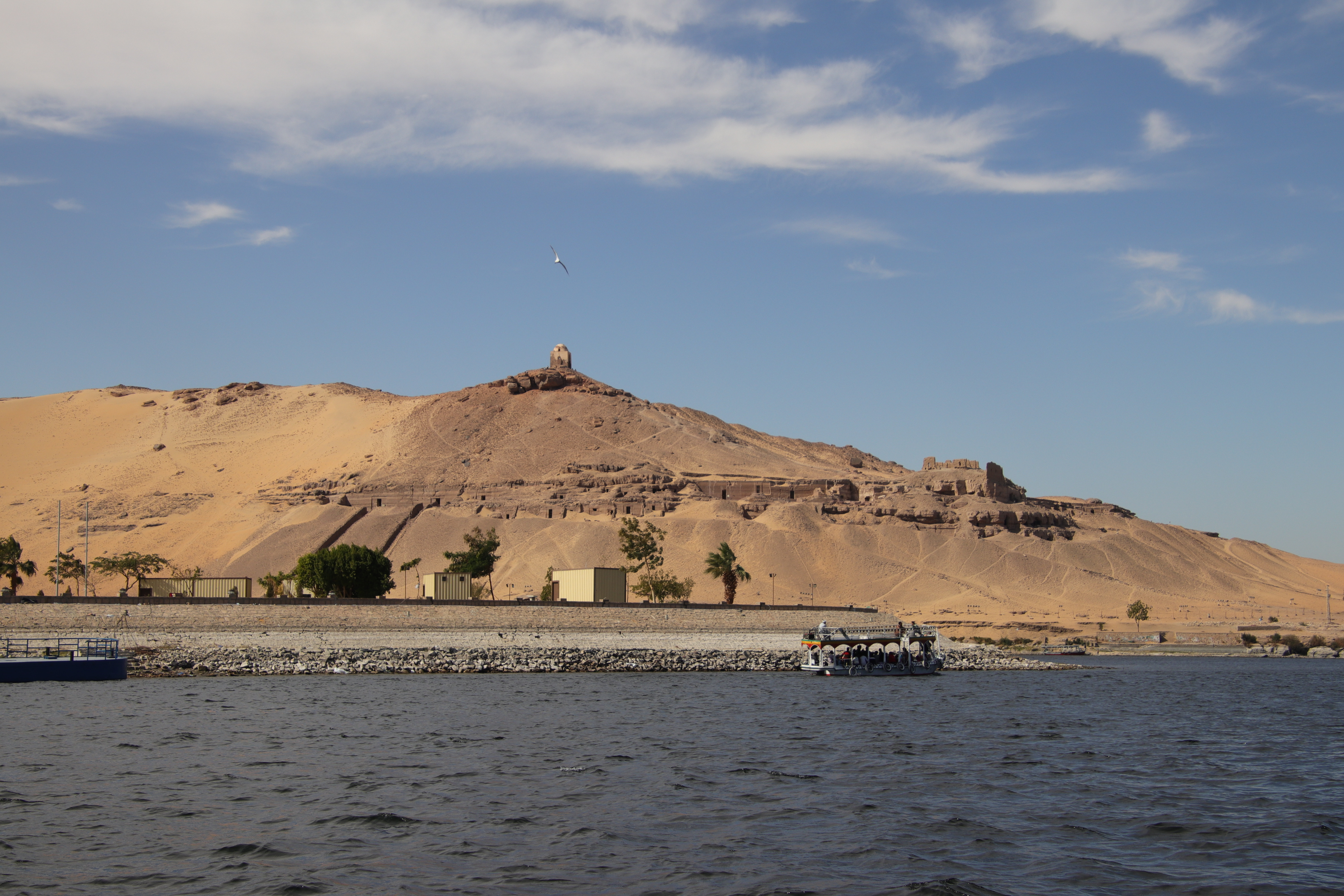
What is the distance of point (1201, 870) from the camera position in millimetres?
16266

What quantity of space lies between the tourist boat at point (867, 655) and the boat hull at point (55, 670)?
31072mm

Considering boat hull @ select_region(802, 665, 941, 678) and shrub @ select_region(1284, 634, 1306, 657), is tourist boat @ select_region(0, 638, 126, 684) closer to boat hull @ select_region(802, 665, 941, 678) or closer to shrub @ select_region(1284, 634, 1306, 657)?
Result: boat hull @ select_region(802, 665, 941, 678)

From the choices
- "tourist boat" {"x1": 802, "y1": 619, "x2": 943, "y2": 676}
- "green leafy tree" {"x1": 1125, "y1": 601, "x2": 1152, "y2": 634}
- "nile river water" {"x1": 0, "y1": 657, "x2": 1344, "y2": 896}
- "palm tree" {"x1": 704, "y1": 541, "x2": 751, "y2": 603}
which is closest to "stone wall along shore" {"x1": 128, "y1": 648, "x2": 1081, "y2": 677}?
"tourist boat" {"x1": 802, "y1": 619, "x2": 943, "y2": 676}

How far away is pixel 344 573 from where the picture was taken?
246 feet

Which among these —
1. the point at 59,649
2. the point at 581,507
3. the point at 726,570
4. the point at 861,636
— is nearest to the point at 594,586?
the point at 726,570

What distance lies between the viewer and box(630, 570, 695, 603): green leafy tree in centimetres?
8575

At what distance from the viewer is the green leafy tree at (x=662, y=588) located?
85750mm

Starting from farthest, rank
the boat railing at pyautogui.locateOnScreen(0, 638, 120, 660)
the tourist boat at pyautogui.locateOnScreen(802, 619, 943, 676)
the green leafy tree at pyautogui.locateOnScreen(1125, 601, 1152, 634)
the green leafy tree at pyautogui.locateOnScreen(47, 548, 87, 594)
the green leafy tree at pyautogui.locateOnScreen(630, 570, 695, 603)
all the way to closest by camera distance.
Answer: the green leafy tree at pyautogui.locateOnScreen(1125, 601, 1152, 634) < the green leafy tree at pyautogui.locateOnScreen(47, 548, 87, 594) < the green leafy tree at pyautogui.locateOnScreen(630, 570, 695, 603) < the tourist boat at pyautogui.locateOnScreen(802, 619, 943, 676) < the boat railing at pyautogui.locateOnScreen(0, 638, 120, 660)

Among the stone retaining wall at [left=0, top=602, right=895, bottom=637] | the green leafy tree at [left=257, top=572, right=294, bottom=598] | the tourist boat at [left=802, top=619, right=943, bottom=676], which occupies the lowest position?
the tourist boat at [left=802, top=619, right=943, bottom=676]

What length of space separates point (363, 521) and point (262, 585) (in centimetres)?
2908

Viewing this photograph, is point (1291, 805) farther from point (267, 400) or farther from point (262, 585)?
point (267, 400)

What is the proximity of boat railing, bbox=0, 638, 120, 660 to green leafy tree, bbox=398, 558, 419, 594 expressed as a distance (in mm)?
35529

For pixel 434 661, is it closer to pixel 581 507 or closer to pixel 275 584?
pixel 275 584

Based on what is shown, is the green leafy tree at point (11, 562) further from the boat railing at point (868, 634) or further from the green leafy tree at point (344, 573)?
the boat railing at point (868, 634)
